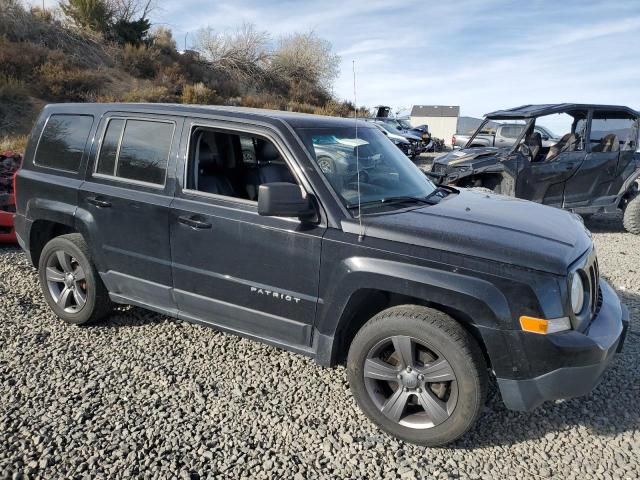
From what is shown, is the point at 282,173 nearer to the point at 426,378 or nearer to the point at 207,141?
the point at 207,141

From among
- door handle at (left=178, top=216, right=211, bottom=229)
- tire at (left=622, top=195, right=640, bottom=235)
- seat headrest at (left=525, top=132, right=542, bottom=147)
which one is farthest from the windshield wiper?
tire at (left=622, top=195, right=640, bottom=235)

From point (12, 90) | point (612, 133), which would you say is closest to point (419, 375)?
point (612, 133)

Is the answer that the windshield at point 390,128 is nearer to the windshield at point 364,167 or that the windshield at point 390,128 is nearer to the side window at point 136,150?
the windshield at point 364,167

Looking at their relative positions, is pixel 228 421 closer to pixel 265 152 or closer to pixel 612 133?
pixel 265 152

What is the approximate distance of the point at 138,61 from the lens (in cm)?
2350

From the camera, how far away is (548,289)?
99.3 inches

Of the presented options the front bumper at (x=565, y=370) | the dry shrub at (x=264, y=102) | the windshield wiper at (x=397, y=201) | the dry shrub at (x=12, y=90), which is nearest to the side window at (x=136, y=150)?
the windshield wiper at (x=397, y=201)

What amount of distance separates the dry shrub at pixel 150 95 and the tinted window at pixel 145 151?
1705 centimetres

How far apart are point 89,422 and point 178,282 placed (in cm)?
104

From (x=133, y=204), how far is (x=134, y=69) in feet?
73.1

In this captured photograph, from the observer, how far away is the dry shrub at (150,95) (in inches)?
771

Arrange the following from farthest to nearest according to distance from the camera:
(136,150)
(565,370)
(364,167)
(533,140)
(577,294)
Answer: (533,140) < (136,150) < (364,167) < (577,294) < (565,370)

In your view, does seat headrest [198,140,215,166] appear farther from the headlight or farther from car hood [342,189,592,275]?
the headlight

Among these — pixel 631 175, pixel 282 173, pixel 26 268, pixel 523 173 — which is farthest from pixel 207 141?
pixel 631 175
